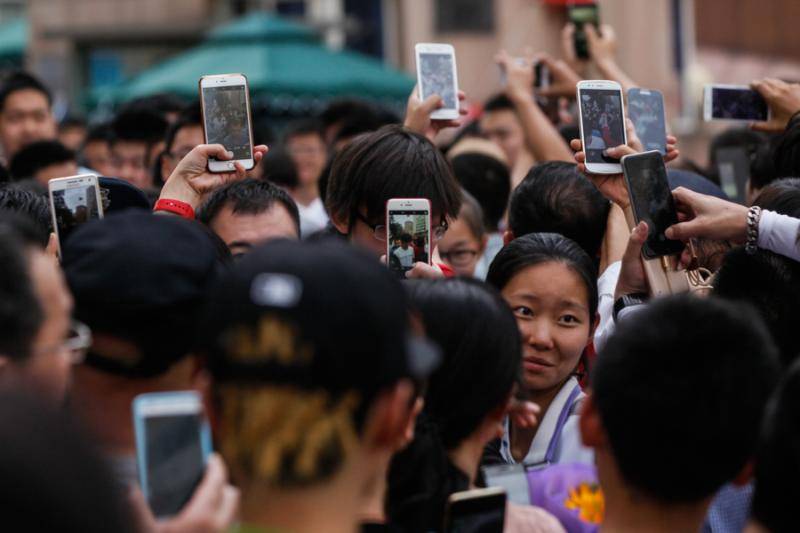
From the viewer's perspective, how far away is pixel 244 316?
6.71 feet

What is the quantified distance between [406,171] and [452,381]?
130 centimetres

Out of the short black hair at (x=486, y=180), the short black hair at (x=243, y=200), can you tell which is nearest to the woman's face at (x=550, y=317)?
the short black hair at (x=243, y=200)

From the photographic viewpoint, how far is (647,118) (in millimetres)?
4562

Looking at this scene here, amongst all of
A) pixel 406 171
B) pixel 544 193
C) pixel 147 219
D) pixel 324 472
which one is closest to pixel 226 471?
pixel 324 472

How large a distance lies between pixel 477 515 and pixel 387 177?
1630 mm

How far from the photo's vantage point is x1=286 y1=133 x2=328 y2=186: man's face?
8648 millimetres

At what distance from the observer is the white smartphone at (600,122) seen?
4023 millimetres

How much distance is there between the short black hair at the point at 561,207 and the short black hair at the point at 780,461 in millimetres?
2347

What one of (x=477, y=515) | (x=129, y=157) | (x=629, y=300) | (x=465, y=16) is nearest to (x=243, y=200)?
(x=629, y=300)

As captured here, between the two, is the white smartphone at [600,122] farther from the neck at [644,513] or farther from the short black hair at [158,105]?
the short black hair at [158,105]

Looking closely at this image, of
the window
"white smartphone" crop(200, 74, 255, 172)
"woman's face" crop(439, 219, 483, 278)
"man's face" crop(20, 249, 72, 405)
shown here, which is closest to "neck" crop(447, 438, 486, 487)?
"man's face" crop(20, 249, 72, 405)

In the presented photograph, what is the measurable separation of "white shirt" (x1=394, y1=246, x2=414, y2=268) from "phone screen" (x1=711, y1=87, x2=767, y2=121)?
5.49 ft

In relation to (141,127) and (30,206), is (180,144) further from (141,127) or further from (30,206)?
(30,206)

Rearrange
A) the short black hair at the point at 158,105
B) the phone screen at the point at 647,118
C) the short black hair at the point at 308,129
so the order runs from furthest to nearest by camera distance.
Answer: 1. the short black hair at the point at 308,129
2. the short black hair at the point at 158,105
3. the phone screen at the point at 647,118
